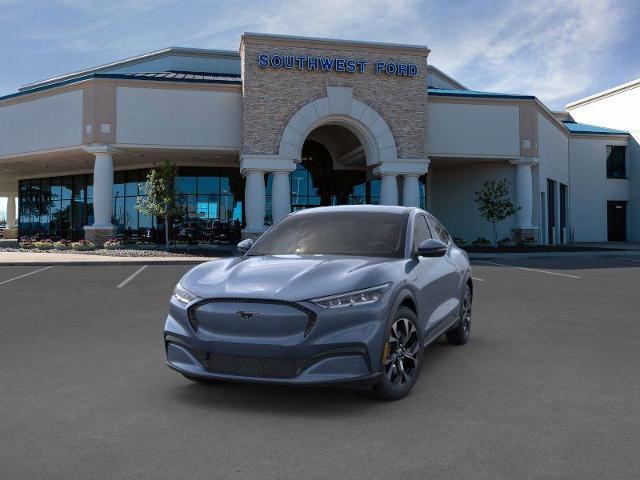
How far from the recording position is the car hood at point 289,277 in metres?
4.38

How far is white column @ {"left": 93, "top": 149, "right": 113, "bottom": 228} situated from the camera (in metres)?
27.3

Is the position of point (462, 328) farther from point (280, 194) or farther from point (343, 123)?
point (343, 123)

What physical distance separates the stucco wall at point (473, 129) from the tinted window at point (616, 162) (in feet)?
46.5

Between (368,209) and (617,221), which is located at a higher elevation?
(617,221)

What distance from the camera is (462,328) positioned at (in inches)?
273

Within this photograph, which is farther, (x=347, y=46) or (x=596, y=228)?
(x=596, y=228)

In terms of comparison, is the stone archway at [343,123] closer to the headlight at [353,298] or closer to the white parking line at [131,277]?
the white parking line at [131,277]

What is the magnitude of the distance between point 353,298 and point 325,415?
88cm

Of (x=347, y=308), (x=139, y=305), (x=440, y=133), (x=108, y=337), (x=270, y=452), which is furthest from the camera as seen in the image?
(x=440, y=133)

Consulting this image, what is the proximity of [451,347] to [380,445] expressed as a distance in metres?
3.30

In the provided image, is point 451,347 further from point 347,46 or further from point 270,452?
point 347,46

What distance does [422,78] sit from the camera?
2822 centimetres

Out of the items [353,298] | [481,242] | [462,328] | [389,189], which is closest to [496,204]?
[481,242]

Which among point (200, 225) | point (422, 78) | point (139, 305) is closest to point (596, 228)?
point (422, 78)
